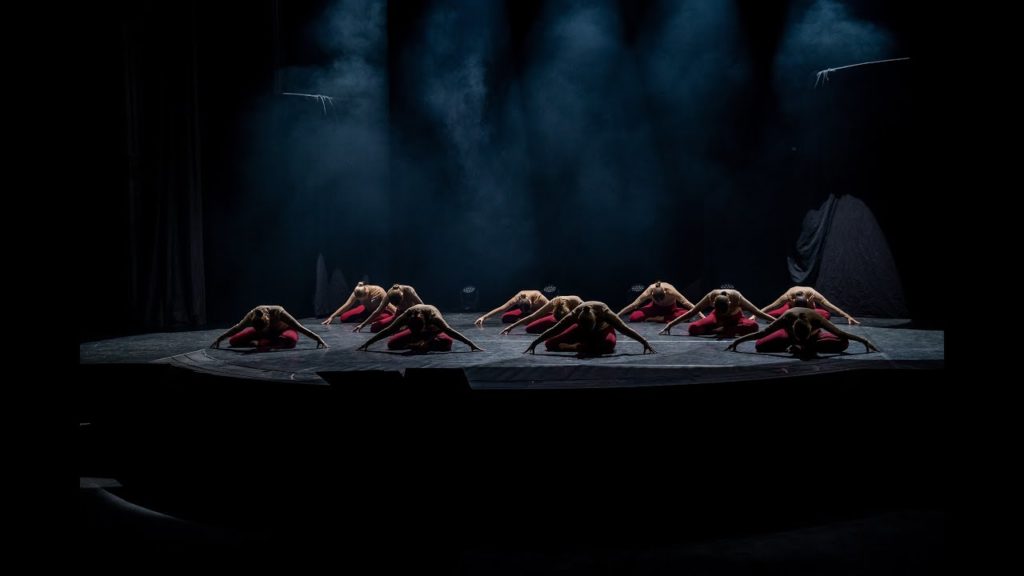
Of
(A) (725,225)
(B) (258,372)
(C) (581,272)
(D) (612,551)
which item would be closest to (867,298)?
(A) (725,225)

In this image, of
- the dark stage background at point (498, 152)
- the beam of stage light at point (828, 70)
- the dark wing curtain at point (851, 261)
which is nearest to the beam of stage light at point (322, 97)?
the dark stage background at point (498, 152)

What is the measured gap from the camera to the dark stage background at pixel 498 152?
285 inches

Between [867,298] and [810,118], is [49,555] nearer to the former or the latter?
[867,298]

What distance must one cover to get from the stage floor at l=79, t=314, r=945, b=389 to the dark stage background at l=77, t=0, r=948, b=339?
1.70 metres

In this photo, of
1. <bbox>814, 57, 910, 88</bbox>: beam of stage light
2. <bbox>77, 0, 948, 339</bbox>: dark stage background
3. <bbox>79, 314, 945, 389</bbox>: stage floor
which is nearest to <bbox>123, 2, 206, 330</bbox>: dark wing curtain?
<bbox>77, 0, 948, 339</bbox>: dark stage background

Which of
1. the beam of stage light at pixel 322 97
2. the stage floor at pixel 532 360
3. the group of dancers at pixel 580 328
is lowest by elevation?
the stage floor at pixel 532 360

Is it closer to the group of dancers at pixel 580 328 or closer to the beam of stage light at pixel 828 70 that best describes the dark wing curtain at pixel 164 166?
the group of dancers at pixel 580 328

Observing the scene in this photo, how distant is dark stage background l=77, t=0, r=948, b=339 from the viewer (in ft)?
23.7

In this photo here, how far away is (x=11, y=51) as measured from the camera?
1723 millimetres

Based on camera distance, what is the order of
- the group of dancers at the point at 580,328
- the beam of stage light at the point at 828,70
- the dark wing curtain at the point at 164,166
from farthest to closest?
1. the beam of stage light at the point at 828,70
2. the dark wing curtain at the point at 164,166
3. the group of dancers at the point at 580,328

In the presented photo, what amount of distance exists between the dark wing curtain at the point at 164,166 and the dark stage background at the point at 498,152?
0.02 m

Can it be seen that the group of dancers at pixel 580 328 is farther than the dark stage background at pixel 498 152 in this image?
No

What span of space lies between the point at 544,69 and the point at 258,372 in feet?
22.6

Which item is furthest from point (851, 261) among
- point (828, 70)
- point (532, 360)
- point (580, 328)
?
point (532, 360)
